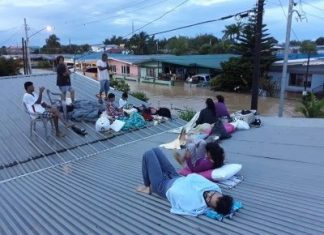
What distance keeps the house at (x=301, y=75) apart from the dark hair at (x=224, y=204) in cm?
3281

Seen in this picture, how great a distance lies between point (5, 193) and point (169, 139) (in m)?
4.00

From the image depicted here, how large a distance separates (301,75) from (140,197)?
3423 cm

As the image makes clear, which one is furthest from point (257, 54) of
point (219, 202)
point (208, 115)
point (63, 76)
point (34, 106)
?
point (219, 202)

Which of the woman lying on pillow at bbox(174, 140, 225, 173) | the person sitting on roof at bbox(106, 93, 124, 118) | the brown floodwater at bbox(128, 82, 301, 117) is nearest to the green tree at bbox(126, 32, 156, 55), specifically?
the brown floodwater at bbox(128, 82, 301, 117)

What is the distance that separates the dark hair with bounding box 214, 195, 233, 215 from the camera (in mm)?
3838

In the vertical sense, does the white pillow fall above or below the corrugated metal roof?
above

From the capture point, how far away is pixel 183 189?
416 centimetres

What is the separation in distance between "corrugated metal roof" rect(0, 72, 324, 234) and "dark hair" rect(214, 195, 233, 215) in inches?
5.0

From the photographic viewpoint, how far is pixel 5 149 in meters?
7.38

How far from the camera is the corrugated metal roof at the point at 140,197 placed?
3869 millimetres

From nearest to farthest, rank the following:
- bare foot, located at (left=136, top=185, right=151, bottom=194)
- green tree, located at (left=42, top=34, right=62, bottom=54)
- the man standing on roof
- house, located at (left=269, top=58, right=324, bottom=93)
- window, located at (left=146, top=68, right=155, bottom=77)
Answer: bare foot, located at (left=136, top=185, right=151, bottom=194)
the man standing on roof
house, located at (left=269, top=58, right=324, bottom=93)
window, located at (left=146, top=68, right=155, bottom=77)
green tree, located at (left=42, top=34, right=62, bottom=54)

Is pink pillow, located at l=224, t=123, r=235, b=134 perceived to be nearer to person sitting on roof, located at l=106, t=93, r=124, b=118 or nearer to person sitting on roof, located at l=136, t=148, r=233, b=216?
person sitting on roof, located at l=106, t=93, r=124, b=118

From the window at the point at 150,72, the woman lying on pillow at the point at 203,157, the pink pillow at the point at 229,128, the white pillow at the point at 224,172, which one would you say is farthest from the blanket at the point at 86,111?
the window at the point at 150,72

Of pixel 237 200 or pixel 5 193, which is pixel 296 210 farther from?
pixel 5 193
